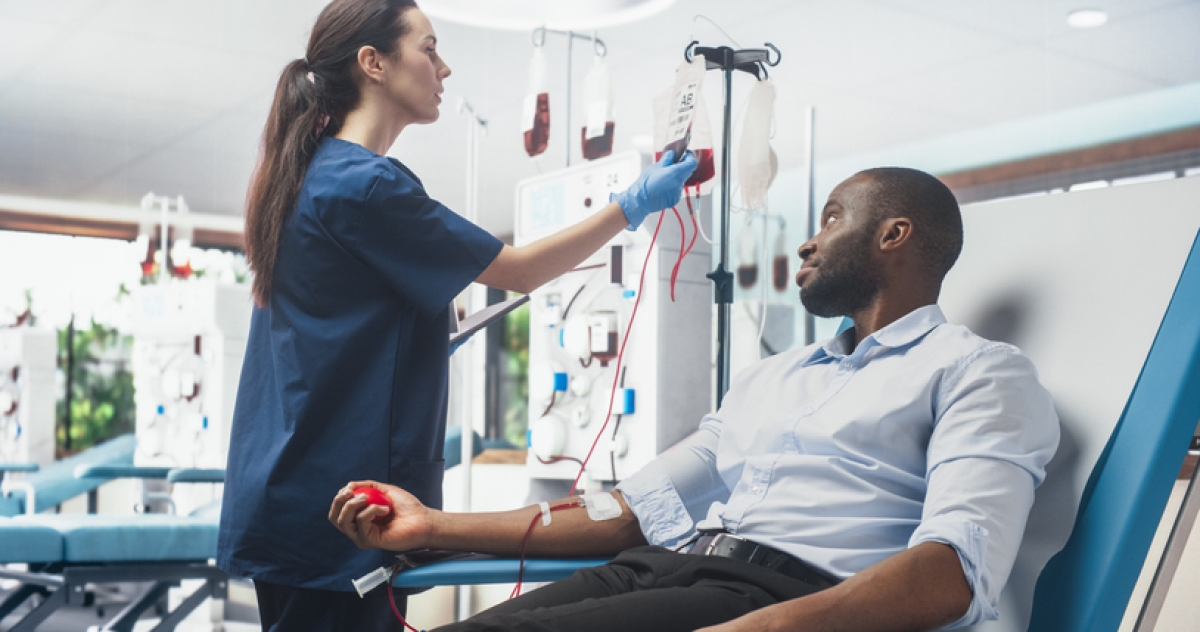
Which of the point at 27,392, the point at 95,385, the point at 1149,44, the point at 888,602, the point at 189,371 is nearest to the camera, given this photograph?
the point at 888,602

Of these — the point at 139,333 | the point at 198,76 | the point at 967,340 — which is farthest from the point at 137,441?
the point at 967,340

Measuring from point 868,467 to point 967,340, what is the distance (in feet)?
0.61

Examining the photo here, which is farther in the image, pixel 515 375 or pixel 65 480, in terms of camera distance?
pixel 515 375

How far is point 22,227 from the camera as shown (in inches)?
299

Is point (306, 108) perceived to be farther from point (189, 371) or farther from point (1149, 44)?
point (1149, 44)

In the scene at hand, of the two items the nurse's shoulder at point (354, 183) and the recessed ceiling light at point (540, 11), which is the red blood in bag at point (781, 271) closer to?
the recessed ceiling light at point (540, 11)

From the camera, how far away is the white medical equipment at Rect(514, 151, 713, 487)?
252 cm

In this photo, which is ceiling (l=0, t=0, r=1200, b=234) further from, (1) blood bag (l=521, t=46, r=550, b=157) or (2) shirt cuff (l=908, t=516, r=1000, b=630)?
(2) shirt cuff (l=908, t=516, r=1000, b=630)

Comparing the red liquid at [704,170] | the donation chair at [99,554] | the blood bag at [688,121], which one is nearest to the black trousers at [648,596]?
the blood bag at [688,121]

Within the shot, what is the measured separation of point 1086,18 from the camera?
3.98 m

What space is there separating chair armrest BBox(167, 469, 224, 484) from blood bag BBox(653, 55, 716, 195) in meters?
1.86

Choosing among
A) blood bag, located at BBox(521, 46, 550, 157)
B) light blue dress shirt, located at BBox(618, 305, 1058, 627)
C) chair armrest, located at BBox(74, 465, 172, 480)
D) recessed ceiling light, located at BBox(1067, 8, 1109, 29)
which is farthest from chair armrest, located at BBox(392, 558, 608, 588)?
recessed ceiling light, located at BBox(1067, 8, 1109, 29)

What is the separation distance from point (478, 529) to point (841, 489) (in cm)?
45

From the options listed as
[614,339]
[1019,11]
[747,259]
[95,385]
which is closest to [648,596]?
[614,339]
